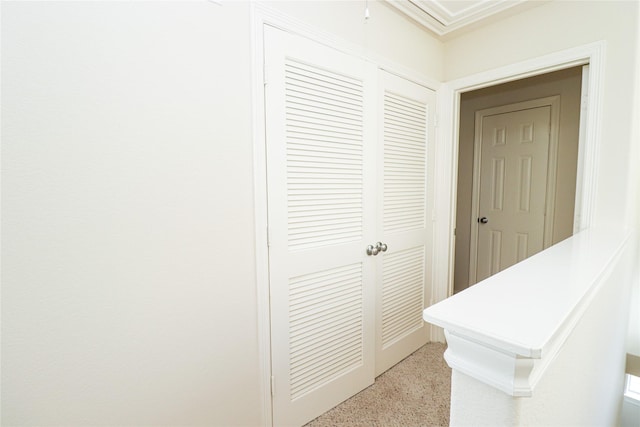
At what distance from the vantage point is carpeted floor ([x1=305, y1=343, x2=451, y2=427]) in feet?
5.33

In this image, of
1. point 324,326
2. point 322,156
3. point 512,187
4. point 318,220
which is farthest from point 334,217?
point 512,187

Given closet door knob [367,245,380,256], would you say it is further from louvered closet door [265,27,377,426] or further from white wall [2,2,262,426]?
white wall [2,2,262,426]

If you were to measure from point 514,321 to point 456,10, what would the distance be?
2172 mm

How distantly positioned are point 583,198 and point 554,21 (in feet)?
3.60

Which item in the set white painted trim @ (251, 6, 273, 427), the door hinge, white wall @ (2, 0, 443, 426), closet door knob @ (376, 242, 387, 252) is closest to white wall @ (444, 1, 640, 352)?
closet door knob @ (376, 242, 387, 252)

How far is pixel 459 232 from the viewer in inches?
139

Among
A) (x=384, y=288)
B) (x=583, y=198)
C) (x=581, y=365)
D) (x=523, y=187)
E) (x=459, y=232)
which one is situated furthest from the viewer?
(x=459, y=232)

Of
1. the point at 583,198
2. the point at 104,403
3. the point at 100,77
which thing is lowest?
the point at 104,403

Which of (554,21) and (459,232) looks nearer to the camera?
(554,21)

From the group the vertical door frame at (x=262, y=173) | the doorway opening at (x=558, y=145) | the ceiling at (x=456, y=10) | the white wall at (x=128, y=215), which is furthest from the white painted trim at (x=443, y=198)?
the white wall at (x=128, y=215)

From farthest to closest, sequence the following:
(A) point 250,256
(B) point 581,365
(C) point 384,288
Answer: (C) point 384,288, (A) point 250,256, (B) point 581,365

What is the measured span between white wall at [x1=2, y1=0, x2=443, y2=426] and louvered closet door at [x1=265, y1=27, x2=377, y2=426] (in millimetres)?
136

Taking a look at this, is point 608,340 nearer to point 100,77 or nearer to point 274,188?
point 274,188

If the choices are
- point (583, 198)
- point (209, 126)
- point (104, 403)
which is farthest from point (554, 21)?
point (104, 403)
